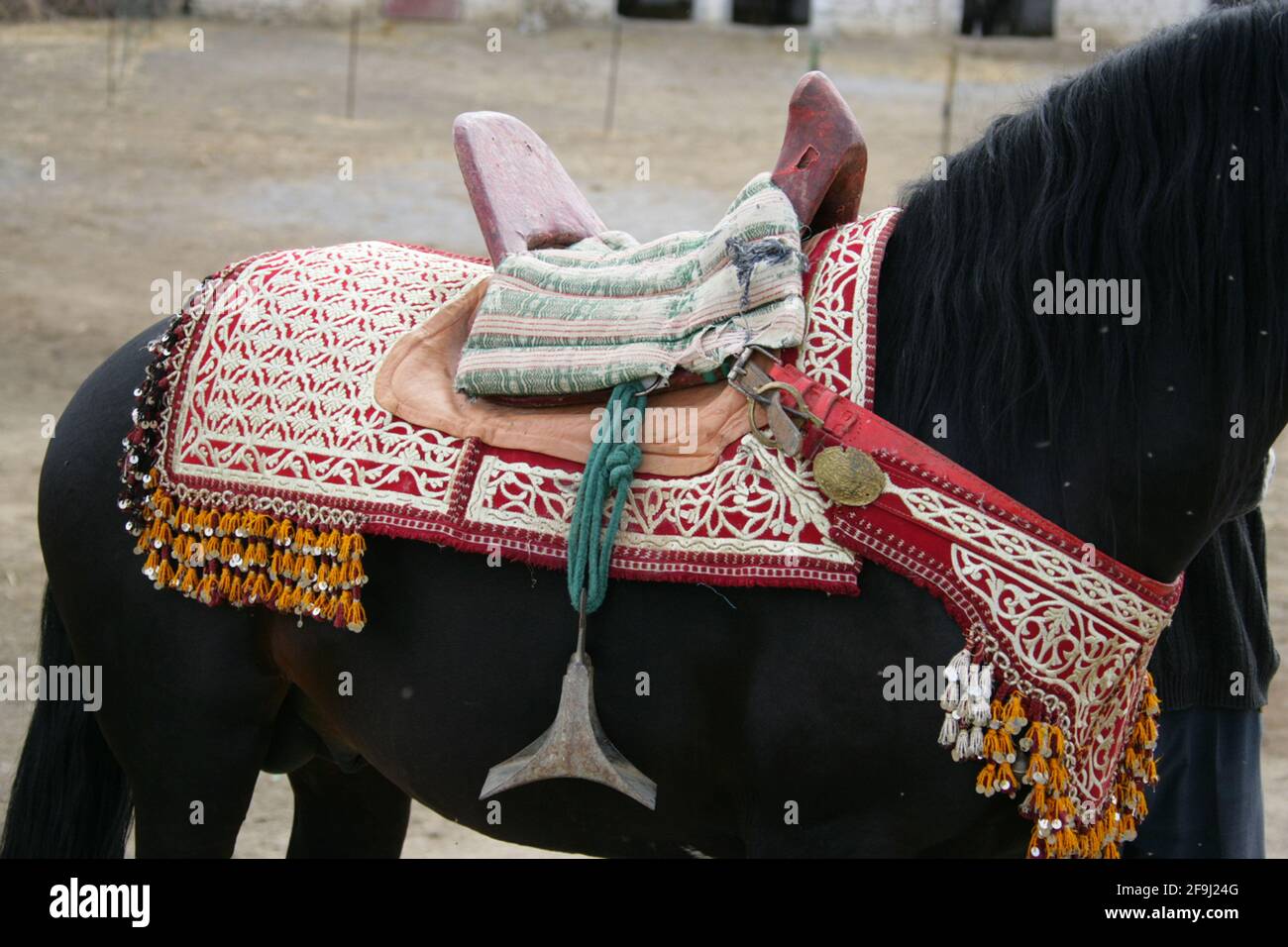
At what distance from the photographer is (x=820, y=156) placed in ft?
7.04

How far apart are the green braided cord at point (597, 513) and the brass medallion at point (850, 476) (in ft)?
0.87

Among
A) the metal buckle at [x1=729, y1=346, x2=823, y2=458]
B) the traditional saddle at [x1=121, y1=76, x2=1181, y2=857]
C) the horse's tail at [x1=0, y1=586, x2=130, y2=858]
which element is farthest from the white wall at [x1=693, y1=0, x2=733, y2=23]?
the metal buckle at [x1=729, y1=346, x2=823, y2=458]

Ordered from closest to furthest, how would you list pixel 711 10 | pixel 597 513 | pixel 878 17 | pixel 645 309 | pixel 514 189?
1. pixel 597 513
2. pixel 645 309
3. pixel 514 189
4. pixel 878 17
5. pixel 711 10

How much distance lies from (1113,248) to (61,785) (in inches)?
77.6

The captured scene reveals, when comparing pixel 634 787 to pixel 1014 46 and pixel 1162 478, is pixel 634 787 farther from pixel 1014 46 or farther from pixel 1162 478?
pixel 1014 46

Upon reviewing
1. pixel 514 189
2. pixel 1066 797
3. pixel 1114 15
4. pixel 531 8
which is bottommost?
pixel 1066 797

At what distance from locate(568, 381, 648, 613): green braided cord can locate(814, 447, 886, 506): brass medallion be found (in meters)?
0.26

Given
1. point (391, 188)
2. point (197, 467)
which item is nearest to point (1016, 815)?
point (197, 467)

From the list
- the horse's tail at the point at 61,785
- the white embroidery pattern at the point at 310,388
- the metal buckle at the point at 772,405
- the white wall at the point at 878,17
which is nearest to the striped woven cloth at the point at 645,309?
the metal buckle at the point at 772,405

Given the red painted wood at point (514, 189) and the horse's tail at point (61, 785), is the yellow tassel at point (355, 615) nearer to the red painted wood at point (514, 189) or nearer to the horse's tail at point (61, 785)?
the red painted wood at point (514, 189)

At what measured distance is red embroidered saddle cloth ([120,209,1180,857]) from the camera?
187 centimetres

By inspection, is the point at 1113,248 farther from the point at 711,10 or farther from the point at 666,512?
the point at 711,10

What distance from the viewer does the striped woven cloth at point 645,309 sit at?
2.00 metres

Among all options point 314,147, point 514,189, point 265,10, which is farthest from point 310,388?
point 265,10
